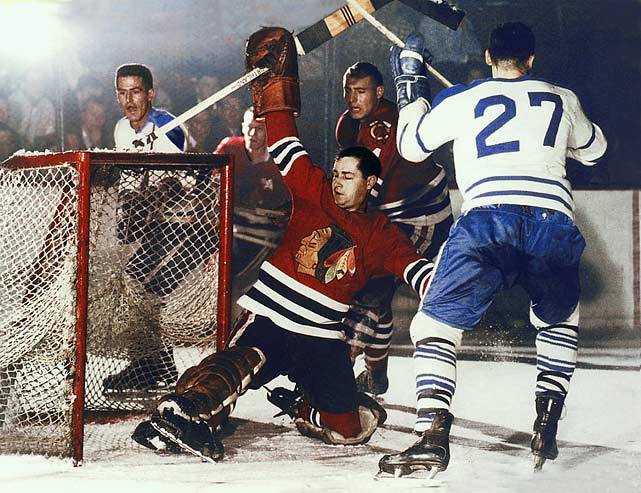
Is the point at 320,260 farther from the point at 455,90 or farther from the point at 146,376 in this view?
the point at 146,376

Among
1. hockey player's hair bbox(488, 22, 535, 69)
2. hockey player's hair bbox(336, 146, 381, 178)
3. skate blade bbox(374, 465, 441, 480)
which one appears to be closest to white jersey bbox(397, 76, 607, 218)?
hockey player's hair bbox(488, 22, 535, 69)

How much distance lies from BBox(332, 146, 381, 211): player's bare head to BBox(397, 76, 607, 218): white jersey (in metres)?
0.26

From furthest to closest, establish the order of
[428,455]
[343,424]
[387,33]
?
[387,33]
[343,424]
[428,455]

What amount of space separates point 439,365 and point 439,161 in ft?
3.01

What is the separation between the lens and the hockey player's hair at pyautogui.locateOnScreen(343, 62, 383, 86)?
369cm

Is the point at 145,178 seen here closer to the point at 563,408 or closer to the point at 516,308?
the point at 516,308

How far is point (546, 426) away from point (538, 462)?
14 centimetres

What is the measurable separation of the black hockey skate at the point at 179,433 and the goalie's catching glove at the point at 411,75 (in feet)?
4.49

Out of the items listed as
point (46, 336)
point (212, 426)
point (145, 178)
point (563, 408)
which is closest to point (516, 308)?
point (563, 408)

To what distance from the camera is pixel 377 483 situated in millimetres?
2975

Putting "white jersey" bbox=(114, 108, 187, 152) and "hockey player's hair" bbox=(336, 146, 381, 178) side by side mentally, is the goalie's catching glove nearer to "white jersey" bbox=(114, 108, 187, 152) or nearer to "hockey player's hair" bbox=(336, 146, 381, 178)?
"hockey player's hair" bbox=(336, 146, 381, 178)

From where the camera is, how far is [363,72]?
371cm

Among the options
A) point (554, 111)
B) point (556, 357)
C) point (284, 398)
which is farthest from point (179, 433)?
point (554, 111)

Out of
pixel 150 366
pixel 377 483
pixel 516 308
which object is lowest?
pixel 377 483
